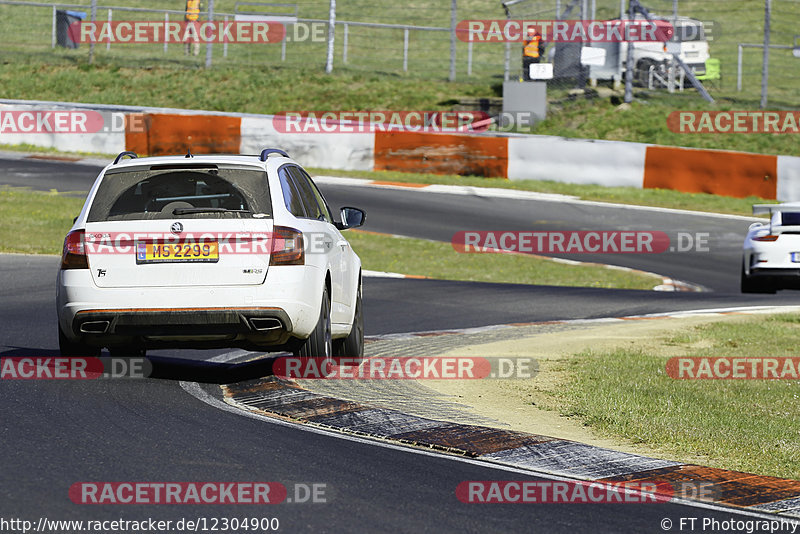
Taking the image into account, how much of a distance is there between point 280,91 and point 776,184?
1413 cm

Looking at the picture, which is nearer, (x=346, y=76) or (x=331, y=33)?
(x=331, y=33)

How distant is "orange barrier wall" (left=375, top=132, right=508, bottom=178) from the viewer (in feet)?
88.0

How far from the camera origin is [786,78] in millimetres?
31219

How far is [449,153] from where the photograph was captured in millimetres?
26922

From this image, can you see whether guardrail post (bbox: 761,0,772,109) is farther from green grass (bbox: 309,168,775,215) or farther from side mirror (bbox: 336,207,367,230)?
side mirror (bbox: 336,207,367,230)

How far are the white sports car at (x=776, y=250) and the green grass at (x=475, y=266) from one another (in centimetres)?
196

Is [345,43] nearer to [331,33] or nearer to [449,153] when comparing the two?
[331,33]

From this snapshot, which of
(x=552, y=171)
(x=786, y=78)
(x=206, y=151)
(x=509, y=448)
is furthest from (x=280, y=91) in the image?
(x=509, y=448)

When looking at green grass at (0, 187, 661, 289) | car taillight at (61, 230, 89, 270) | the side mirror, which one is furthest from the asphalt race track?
green grass at (0, 187, 661, 289)

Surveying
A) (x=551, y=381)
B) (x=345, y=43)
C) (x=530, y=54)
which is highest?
(x=345, y=43)

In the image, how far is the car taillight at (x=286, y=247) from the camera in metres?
7.96

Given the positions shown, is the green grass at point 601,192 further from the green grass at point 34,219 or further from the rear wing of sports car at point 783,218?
the rear wing of sports car at point 783,218

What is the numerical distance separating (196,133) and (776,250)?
568 inches

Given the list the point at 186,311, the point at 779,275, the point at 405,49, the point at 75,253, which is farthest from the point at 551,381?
the point at 405,49
